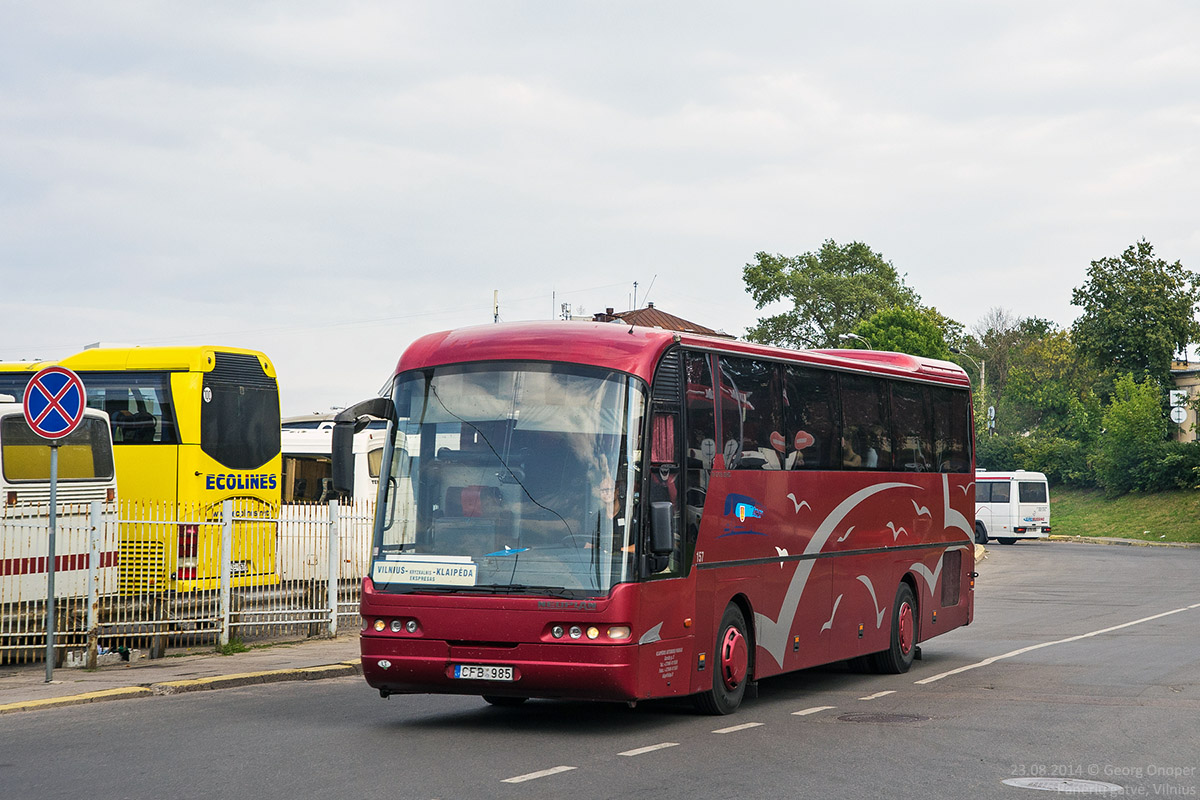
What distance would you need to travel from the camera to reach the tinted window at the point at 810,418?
13.6 meters

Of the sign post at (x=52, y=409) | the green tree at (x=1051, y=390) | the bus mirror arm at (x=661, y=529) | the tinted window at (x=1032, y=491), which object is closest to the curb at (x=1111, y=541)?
the tinted window at (x=1032, y=491)

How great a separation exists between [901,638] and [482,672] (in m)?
7.09

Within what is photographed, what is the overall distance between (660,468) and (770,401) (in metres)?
2.44

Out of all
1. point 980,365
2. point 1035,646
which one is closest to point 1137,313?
point 980,365

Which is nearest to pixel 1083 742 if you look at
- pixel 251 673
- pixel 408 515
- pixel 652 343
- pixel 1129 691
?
pixel 1129 691

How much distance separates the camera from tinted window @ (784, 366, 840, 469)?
13555 millimetres

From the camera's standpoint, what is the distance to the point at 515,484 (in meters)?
10.8

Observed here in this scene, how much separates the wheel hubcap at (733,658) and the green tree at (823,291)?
8200 centimetres

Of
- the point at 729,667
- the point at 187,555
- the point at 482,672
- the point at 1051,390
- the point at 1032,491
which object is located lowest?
the point at 729,667

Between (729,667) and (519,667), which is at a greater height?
(519,667)

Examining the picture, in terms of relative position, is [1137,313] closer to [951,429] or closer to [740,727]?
[951,429]

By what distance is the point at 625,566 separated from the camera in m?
10.6

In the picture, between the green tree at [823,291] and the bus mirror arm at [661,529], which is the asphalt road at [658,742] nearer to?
the bus mirror arm at [661,529]

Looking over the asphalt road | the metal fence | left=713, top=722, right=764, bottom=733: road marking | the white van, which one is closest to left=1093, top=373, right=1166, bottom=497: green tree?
the white van
